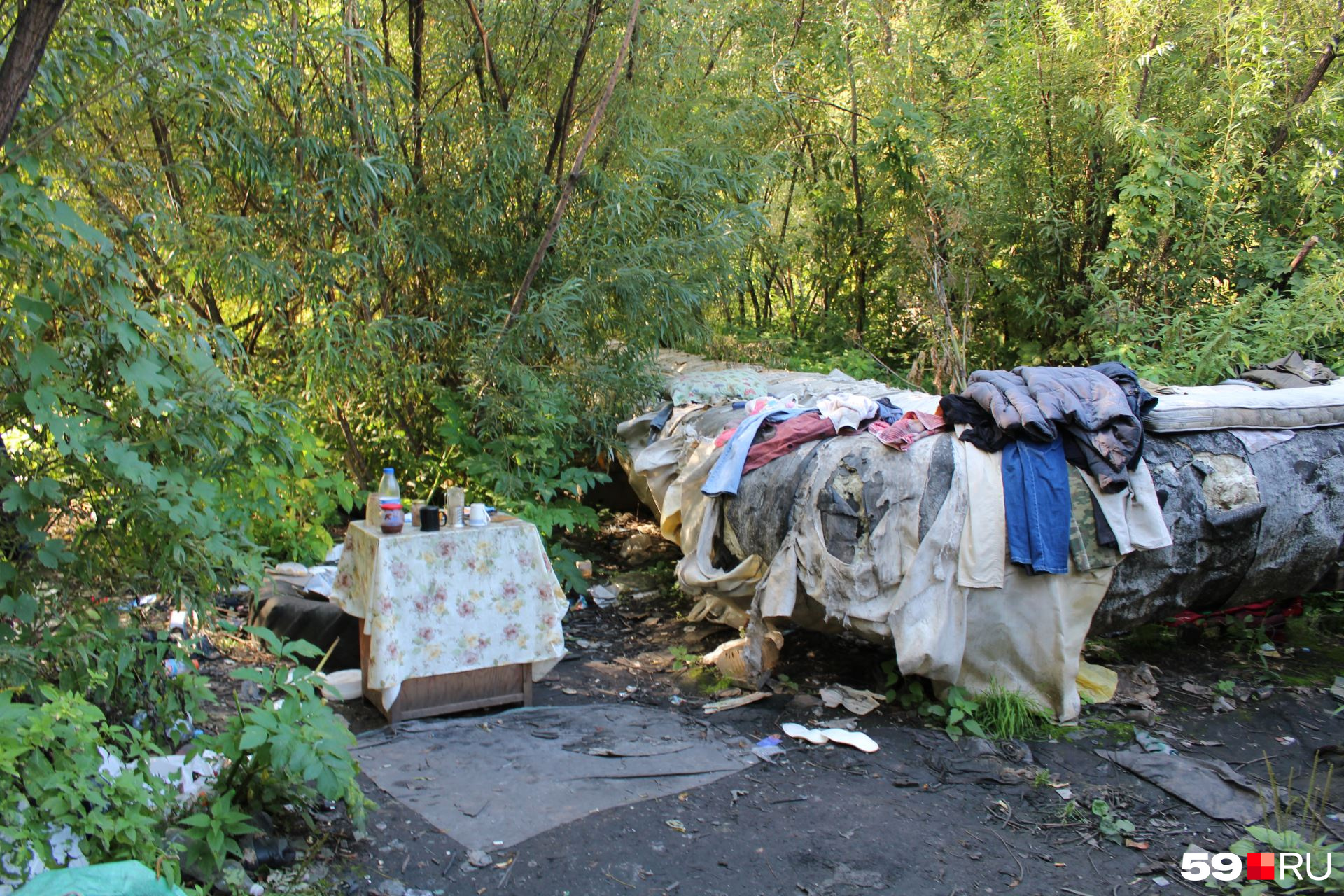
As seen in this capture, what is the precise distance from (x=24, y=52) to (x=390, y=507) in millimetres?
2055

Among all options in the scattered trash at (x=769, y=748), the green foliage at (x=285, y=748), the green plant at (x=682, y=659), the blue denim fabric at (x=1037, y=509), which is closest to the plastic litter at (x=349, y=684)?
the green foliage at (x=285, y=748)

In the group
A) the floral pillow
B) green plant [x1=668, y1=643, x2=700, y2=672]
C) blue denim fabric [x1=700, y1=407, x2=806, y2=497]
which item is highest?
the floral pillow

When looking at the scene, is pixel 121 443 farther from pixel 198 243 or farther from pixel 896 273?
pixel 896 273

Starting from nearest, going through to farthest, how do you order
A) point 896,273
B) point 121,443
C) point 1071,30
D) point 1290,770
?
1. point 121,443
2. point 1290,770
3. point 1071,30
4. point 896,273

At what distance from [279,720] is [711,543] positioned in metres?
2.42

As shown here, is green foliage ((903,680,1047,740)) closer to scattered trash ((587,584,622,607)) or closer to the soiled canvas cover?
the soiled canvas cover

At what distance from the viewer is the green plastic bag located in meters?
2.04

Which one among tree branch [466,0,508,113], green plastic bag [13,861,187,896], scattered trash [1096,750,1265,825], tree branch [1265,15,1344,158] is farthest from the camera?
tree branch [1265,15,1344,158]

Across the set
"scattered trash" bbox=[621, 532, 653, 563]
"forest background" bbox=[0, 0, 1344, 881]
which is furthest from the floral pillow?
"scattered trash" bbox=[621, 532, 653, 563]

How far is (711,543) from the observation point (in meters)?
4.70

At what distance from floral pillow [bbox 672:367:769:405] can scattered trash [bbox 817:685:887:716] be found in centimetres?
199

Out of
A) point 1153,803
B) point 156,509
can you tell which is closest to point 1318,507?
point 1153,803

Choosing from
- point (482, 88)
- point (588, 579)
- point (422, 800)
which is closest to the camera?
point (422, 800)

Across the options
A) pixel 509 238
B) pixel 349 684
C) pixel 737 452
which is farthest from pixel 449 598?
pixel 509 238
